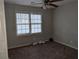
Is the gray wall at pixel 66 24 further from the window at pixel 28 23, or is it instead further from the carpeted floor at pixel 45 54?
the window at pixel 28 23

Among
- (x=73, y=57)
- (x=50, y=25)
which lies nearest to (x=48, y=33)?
(x=50, y=25)

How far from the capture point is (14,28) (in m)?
4.74

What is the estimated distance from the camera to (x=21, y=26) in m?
5.10

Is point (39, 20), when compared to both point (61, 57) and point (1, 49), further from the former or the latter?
point (1, 49)

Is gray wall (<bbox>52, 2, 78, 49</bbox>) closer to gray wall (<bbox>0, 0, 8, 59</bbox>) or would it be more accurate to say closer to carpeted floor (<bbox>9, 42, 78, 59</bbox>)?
carpeted floor (<bbox>9, 42, 78, 59</bbox>)

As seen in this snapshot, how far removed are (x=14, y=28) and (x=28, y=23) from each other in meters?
0.93

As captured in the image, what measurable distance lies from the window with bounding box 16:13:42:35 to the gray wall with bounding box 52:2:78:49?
114 centimetres

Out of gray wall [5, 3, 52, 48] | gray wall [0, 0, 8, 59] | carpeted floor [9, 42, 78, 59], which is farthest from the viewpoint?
gray wall [5, 3, 52, 48]

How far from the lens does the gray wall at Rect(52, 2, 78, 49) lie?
14.5 feet

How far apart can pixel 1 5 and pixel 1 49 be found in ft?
2.35

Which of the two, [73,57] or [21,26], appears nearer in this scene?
[73,57]

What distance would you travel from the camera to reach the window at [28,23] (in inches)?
197


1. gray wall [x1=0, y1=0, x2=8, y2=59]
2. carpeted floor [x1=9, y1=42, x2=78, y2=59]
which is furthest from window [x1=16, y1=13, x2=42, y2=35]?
gray wall [x1=0, y1=0, x2=8, y2=59]

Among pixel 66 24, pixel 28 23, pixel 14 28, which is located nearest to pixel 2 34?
pixel 14 28
